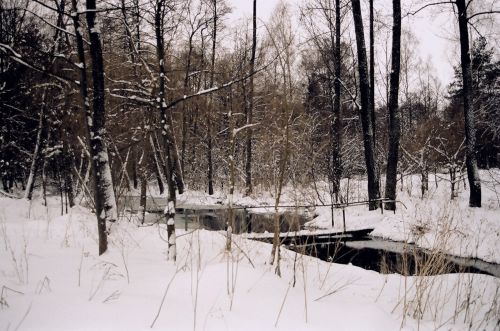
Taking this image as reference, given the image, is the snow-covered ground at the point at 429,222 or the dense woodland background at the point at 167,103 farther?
the snow-covered ground at the point at 429,222

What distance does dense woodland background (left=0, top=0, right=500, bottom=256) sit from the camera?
470 cm

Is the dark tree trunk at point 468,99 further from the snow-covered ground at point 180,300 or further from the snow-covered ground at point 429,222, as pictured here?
the snow-covered ground at point 180,300

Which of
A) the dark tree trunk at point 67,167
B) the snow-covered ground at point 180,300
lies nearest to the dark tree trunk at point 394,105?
the snow-covered ground at point 180,300

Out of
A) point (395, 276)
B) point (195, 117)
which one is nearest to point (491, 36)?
Result: point (395, 276)

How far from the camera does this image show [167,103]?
14242mm

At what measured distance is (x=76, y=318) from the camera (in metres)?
2.30

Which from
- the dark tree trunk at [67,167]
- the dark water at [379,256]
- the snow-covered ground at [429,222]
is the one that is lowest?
the dark water at [379,256]

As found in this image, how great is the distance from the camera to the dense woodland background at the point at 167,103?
15.4ft

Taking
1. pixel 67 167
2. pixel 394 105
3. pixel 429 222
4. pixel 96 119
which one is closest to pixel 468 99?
pixel 394 105

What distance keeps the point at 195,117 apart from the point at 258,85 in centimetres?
502

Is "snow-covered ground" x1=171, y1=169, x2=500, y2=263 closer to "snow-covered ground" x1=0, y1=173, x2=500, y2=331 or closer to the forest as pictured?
the forest

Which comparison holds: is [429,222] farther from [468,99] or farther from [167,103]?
[167,103]

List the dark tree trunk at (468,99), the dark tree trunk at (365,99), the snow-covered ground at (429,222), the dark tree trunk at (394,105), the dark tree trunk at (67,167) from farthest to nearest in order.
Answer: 1. the dark tree trunk at (67,167)
2. the dark tree trunk at (365,99)
3. the dark tree trunk at (394,105)
4. the dark tree trunk at (468,99)
5. the snow-covered ground at (429,222)

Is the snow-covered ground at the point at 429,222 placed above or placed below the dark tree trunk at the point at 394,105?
below
